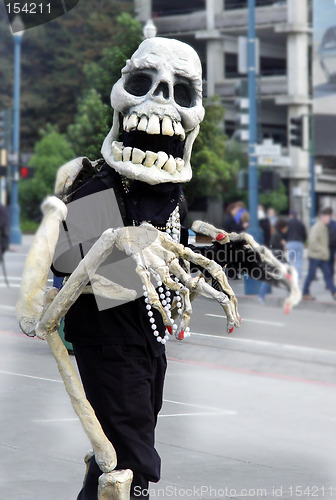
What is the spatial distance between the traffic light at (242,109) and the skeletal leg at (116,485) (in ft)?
43.1

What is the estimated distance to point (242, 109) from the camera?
627 inches

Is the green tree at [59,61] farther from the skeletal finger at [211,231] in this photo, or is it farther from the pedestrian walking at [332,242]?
the skeletal finger at [211,231]

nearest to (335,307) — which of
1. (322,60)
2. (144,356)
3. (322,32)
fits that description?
(144,356)

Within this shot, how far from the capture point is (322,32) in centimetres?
2656

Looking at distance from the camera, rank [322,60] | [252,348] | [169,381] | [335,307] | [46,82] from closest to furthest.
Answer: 1. [169,381]
2. [252,348]
3. [335,307]
4. [322,60]
5. [46,82]

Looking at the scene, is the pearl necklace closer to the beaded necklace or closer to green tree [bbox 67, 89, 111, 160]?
the beaded necklace

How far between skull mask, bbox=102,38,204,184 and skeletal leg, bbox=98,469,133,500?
1077 mm

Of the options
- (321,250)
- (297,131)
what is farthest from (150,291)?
(297,131)

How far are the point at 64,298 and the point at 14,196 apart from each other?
25.2 metres

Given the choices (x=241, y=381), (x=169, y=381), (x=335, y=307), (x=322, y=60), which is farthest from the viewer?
(x=322, y=60)

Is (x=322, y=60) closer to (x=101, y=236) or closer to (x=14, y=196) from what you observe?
(x=14, y=196)

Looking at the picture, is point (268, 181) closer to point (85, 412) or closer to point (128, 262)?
point (128, 262)

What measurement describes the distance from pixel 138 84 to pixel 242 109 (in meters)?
12.7

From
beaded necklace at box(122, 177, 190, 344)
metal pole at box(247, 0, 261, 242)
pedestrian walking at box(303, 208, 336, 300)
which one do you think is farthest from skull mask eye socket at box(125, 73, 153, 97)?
metal pole at box(247, 0, 261, 242)
